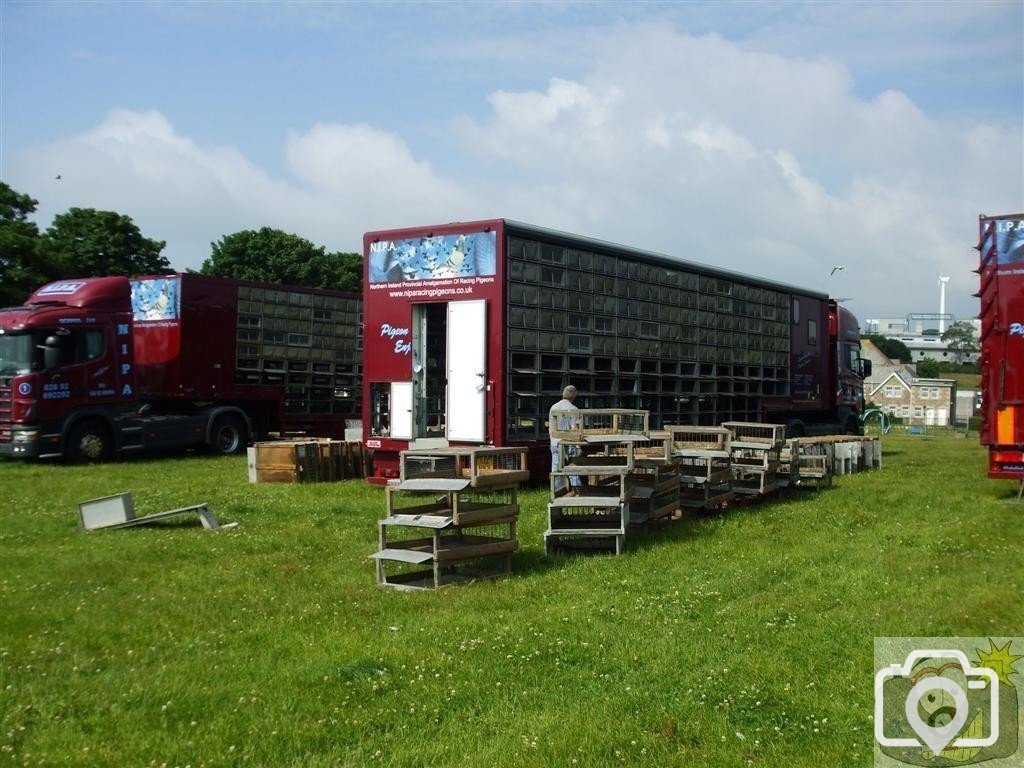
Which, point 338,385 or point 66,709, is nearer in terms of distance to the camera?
point 66,709

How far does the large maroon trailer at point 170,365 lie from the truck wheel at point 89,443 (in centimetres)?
2

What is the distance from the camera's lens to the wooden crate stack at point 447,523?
355 inches

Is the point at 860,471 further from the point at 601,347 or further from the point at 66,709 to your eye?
the point at 66,709

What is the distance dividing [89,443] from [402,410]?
891 cm

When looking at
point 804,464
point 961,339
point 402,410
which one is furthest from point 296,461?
point 961,339

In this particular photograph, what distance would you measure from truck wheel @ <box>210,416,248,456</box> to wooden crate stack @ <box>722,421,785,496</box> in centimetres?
1318

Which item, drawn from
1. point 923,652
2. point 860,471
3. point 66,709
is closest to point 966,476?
point 860,471

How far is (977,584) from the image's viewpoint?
8555 millimetres

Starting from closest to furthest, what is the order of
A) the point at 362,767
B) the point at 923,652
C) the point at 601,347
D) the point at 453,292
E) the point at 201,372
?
the point at 362,767 < the point at 923,652 < the point at 453,292 < the point at 601,347 < the point at 201,372

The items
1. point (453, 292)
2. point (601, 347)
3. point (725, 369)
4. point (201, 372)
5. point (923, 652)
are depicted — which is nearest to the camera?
point (923, 652)

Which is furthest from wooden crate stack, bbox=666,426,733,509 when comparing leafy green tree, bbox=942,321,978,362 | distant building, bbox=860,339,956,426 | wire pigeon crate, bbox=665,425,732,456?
leafy green tree, bbox=942,321,978,362

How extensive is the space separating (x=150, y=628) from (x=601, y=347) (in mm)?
10585

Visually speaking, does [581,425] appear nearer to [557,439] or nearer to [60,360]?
[557,439]

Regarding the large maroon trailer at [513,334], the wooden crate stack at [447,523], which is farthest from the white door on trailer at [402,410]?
the wooden crate stack at [447,523]
